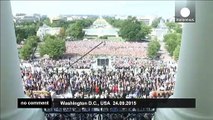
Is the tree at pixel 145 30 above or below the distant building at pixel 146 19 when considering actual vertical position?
below

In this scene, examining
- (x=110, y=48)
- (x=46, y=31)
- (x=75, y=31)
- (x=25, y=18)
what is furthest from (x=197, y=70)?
(x=25, y=18)

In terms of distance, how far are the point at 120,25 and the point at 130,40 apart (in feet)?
0.28

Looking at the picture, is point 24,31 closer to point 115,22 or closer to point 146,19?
point 115,22

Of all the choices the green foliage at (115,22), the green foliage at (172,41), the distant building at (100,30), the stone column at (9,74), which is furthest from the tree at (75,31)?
the green foliage at (172,41)

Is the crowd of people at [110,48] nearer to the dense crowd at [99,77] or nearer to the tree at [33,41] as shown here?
the dense crowd at [99,77]

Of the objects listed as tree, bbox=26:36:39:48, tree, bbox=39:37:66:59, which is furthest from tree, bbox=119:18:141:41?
tree, bbox=26:36:39:48

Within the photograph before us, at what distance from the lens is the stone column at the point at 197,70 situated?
2307mm

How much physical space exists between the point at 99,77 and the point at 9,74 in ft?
1.36

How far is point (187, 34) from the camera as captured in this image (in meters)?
2.33

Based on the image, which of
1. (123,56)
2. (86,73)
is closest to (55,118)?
(86,73)

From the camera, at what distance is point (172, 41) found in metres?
2.37
